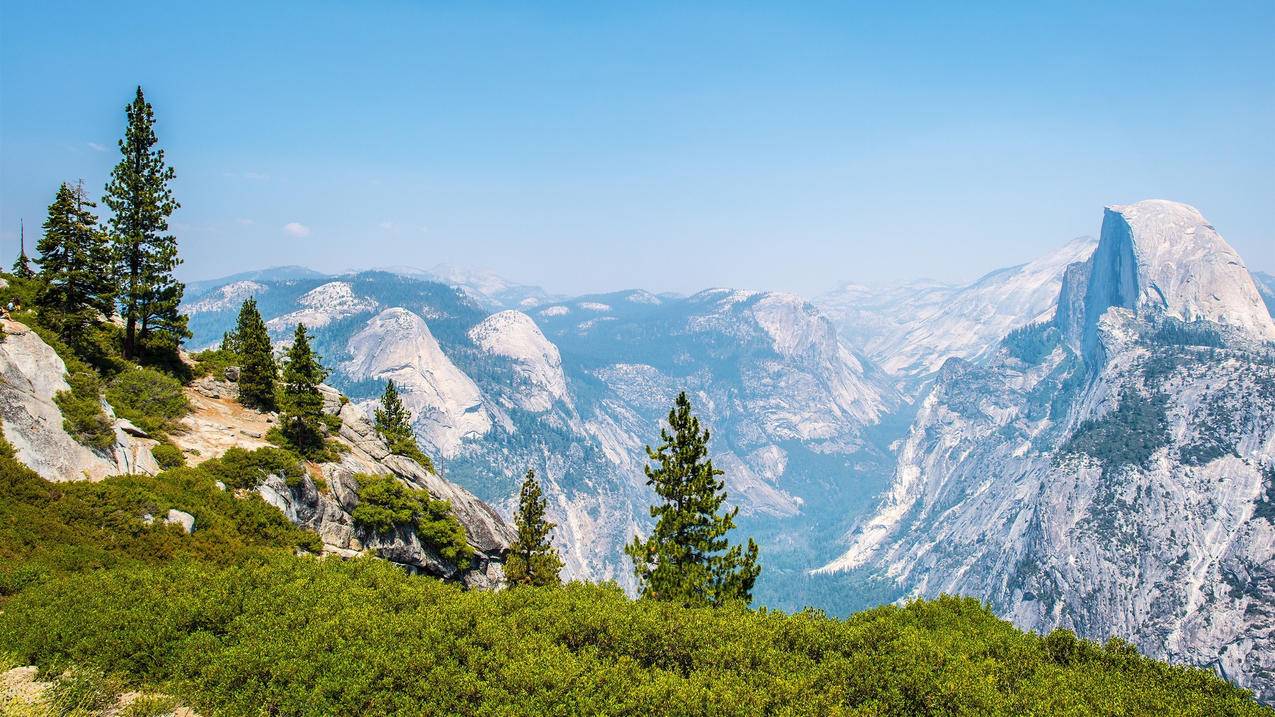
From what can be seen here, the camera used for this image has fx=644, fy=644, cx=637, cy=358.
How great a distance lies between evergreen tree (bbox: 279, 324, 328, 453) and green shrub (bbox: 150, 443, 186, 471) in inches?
361

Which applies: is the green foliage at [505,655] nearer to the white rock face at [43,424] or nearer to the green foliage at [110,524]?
the green foliage at [110,524]

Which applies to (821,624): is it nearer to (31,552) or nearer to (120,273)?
(31,552)

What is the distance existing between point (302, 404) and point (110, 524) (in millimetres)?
17849

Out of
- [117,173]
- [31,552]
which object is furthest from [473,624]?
[117,173]

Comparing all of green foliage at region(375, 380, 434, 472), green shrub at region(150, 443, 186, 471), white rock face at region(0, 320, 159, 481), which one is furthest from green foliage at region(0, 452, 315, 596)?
green foliage at region(375, 380, 434, 472)

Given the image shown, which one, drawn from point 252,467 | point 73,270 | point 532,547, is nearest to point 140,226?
point 73,270

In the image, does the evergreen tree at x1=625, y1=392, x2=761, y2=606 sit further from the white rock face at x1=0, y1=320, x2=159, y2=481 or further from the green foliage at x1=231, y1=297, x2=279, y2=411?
the green foliage at x1=231, y1=297, x2=279, y2=411

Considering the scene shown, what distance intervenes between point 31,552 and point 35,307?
26015mm

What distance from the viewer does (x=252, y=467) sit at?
134 feet

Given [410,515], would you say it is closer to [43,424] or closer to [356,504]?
[356,504]

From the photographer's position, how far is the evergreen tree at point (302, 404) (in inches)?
1880

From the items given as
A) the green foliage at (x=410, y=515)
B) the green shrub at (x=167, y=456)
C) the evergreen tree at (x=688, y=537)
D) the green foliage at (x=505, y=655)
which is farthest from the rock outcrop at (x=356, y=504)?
the evergreen tree at (x=688, y=537)

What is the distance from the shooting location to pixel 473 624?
1038 inches

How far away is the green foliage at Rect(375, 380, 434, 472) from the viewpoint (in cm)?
6725
